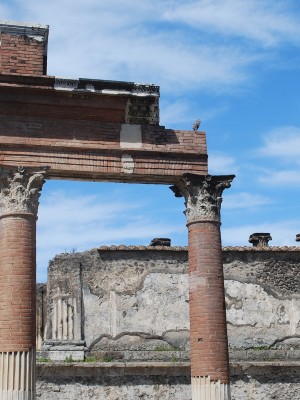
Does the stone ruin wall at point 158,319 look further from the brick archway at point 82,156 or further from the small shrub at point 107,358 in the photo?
the brick archway at point 82,156

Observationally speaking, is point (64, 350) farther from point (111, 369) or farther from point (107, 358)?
point (111, 369)

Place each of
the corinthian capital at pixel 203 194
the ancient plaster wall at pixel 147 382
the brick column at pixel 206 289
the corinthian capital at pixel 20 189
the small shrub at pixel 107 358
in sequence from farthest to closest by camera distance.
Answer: the small shrub at pixel 107 358
the ancient plaster wall at pixel 147 382
the corinthian capital at pixel 203 194
the brick column at pixel 206 289
the corinthian capital at pixel 20 189

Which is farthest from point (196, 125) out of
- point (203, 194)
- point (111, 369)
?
point (111, 369)

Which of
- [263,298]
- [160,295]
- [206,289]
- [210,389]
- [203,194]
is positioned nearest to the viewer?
[210,389]

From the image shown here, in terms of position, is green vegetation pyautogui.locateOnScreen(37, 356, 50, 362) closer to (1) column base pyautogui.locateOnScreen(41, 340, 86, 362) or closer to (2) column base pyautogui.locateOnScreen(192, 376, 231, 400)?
(1) column base pyautogui.locateOnScreen(41, 340, 86, 362)

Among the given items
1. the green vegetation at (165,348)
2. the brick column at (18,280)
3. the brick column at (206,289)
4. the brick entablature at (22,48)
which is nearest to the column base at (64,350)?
the green vegetation at (165,348)

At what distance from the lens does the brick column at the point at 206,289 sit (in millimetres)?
8250

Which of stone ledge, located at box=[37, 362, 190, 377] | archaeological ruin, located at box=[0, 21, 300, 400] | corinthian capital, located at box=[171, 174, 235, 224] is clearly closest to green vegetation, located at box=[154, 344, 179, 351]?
stone ledge, located at box=[37, 362, 190, 377]

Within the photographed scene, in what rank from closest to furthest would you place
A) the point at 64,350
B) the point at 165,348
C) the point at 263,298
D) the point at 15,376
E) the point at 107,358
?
the point at 15,376 < the point at 64,350 < the point at 107,358 < the point at 165,348 < the point at 263,298

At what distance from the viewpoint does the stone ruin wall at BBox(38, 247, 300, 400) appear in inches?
534

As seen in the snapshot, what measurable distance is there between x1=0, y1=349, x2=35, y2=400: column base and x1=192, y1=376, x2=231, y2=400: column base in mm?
2047

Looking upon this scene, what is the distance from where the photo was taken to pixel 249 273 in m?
15.4

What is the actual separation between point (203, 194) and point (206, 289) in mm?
1255

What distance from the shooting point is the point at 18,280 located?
7.80 metres
